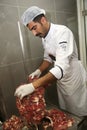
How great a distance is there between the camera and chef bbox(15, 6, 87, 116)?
0.98 metres

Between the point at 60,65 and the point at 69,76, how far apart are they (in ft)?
0.96

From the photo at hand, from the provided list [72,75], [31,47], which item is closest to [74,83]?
[72,75]

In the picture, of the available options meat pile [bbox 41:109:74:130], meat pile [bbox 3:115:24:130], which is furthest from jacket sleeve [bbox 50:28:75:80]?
meat pile [bbox 3:115:24:130]

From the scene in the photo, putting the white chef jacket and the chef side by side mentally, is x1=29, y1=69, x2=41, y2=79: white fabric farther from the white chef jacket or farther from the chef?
the white chef jacket

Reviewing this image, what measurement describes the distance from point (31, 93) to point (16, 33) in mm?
591

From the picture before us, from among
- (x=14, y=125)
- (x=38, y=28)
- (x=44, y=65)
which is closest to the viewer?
(x=14, y=125)

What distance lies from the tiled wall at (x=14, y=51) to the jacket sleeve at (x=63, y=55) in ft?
1.21

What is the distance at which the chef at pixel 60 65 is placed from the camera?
Result: 0.98 m

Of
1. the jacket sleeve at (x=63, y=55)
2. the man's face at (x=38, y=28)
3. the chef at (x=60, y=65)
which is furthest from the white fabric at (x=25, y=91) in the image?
the man's face at (x=38, y=28)

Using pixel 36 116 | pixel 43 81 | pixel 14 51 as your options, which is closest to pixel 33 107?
pixel 36 116

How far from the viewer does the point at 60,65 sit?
3.27 ft

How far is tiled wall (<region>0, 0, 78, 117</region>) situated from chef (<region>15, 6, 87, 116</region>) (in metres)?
0.11

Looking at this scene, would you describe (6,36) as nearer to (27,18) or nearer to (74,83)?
(27,18)

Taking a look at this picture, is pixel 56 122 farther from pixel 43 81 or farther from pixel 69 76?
pixel 69 76
